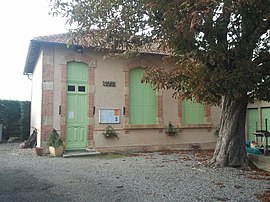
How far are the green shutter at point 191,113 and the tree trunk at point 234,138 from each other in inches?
207

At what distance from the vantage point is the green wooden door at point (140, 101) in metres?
12.4

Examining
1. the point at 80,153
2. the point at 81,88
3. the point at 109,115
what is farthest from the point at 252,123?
the point at 80,153

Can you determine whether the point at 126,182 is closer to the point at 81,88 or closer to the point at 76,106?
the point at 76,106

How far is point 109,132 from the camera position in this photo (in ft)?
38.4

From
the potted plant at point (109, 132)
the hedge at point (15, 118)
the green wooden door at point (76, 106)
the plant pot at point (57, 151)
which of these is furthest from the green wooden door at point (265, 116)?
the hedge at point (15, 118)

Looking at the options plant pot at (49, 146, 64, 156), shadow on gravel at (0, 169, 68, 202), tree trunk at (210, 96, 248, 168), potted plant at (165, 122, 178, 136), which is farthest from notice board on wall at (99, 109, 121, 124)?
tree trunk at (210, 96, 248, 168)

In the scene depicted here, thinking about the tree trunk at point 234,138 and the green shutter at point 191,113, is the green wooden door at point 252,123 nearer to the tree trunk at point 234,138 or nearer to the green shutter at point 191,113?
the green shutter at point 191,113

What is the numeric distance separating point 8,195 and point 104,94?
277 inches

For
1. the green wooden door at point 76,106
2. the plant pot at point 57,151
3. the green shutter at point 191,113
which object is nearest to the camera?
the plant pot at point 57,151

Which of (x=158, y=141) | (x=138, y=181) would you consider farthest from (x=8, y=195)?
(x=158, y=141)

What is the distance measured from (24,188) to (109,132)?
607 cm

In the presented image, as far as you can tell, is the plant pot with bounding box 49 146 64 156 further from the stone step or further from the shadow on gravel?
the shadow on gravel

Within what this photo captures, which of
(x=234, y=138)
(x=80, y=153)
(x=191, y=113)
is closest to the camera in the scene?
(x=234, y=138)

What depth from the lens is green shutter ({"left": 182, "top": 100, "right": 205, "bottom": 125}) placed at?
13.4 meters
